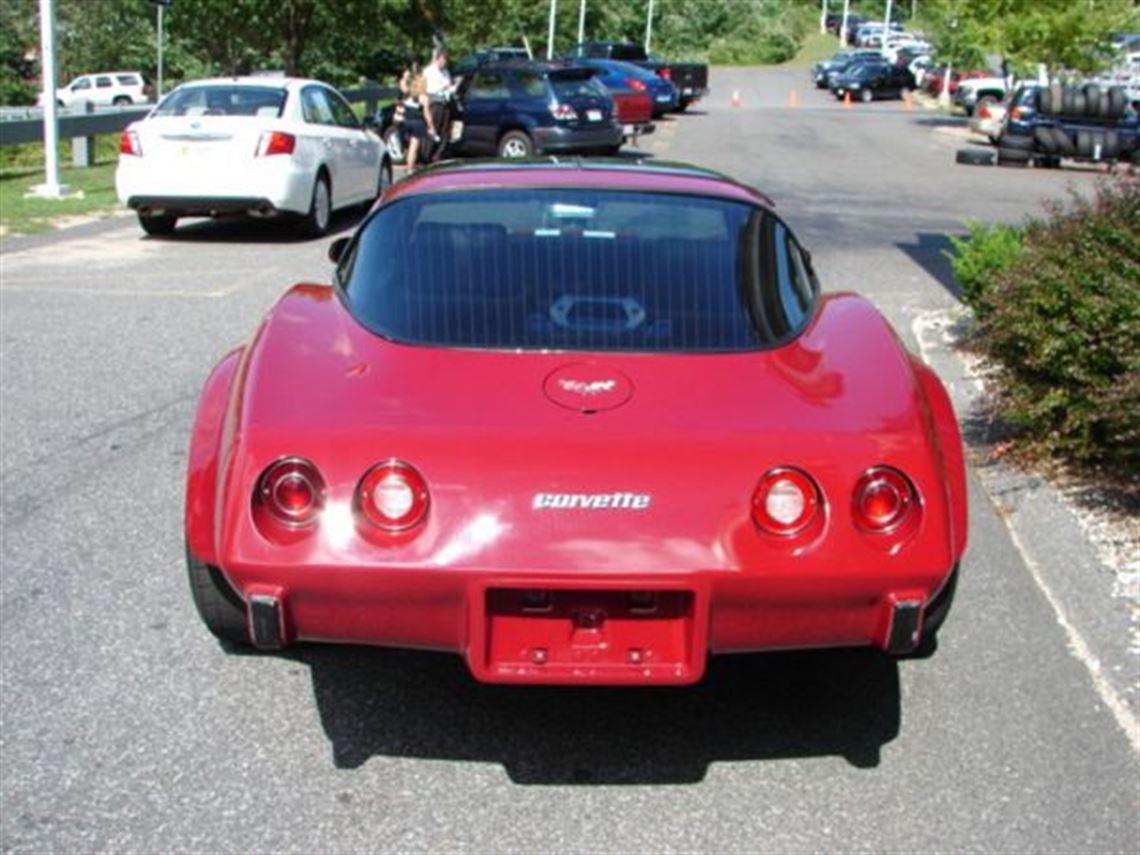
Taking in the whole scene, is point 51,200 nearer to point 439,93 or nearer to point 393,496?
point 439,93

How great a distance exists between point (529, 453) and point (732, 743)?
Result: 3.81 feet

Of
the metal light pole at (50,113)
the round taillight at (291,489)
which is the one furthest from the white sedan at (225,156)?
the round taillight at (291,489)

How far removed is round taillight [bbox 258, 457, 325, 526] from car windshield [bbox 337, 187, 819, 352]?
2.29 ft

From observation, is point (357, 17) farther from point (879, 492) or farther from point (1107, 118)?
point (879, 492)

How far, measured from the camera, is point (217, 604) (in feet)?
13.7

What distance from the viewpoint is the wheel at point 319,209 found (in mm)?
15383

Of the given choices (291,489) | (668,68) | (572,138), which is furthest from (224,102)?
(668,68)

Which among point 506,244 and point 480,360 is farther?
point 506,244

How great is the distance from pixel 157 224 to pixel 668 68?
3308 cm

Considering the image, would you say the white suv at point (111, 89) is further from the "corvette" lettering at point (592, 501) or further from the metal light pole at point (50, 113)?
the "corvette" lettering at point (592, 501)

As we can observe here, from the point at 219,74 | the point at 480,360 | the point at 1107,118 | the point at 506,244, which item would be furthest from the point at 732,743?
the point at 219,74

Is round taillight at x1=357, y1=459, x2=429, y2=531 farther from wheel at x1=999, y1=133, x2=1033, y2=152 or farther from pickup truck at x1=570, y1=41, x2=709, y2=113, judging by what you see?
pickup truck at x1=570, y1=41, x2=709, y2=113

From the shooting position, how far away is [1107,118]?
87.6ft

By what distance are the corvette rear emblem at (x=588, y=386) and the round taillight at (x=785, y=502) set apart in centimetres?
54
